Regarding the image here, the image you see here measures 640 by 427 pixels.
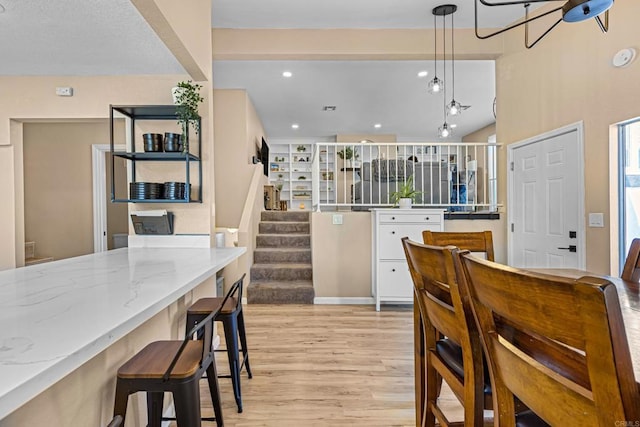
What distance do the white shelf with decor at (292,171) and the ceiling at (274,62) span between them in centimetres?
255

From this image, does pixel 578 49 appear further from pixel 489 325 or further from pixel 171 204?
pixel 171 204

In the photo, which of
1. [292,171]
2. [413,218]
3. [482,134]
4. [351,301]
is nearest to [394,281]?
[351,301]

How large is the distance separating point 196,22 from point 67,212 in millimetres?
4002

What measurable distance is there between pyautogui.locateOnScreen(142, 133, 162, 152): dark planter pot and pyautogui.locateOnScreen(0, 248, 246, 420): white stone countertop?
3.17 feet

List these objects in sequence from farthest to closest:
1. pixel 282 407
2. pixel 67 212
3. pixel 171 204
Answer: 1. pixel 67 212
2. pixel 171 204
3. pixel 282 407

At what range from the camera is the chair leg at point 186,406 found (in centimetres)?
116

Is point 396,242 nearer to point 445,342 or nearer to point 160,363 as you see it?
point 445,342

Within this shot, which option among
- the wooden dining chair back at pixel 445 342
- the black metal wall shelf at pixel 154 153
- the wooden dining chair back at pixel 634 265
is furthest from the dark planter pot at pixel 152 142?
the wooden dining chair back at pixel 634 265

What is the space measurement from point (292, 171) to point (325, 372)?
25.5 ft

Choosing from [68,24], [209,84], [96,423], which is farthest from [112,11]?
[96,423]

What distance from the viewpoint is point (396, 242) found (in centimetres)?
393

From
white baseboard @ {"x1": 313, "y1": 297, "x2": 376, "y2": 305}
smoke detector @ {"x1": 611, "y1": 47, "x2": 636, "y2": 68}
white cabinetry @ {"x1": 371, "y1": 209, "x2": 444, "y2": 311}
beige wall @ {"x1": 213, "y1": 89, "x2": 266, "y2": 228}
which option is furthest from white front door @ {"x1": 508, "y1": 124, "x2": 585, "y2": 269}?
beige wall @ {"x1": 213, "y1": 89, "x2": 266, "y2": 228}

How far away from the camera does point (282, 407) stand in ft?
6.68

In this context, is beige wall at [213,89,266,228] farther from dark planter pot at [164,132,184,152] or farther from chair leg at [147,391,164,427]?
chair leg at [147,391,164,427]
